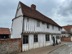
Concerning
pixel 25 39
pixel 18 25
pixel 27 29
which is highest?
pixel 18 25

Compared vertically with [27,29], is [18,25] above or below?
above

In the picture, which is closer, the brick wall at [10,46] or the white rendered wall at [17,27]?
the brick wall at [10,46]

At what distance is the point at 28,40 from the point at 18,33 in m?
2.16

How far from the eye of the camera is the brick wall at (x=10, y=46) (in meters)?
17.3

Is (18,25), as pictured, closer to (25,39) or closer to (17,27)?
(17,27)

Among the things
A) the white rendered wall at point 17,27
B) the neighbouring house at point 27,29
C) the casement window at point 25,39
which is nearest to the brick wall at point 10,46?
the casement window at point 25,39

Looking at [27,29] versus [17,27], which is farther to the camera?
[17,27]

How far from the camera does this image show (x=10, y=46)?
1862cm

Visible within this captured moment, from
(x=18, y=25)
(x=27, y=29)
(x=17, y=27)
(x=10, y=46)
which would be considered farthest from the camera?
(x=17, y=27)

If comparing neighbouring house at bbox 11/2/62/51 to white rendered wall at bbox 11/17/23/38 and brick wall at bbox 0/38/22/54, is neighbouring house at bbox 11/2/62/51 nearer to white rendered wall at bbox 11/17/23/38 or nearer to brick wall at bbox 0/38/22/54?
white rendered wall at bbox 11/17/23/38

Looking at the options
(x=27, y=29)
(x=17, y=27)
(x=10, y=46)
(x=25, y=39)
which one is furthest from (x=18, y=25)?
(x=10, y=46)

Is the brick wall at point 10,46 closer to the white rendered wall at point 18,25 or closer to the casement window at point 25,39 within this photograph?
the casement window at point 25,39

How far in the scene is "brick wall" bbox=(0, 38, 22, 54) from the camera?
56.6ft

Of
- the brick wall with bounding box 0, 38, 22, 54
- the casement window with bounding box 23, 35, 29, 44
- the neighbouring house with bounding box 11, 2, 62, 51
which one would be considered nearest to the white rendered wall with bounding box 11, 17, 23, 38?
the neighbouring house with bounding box 11, 2, 62, 51
